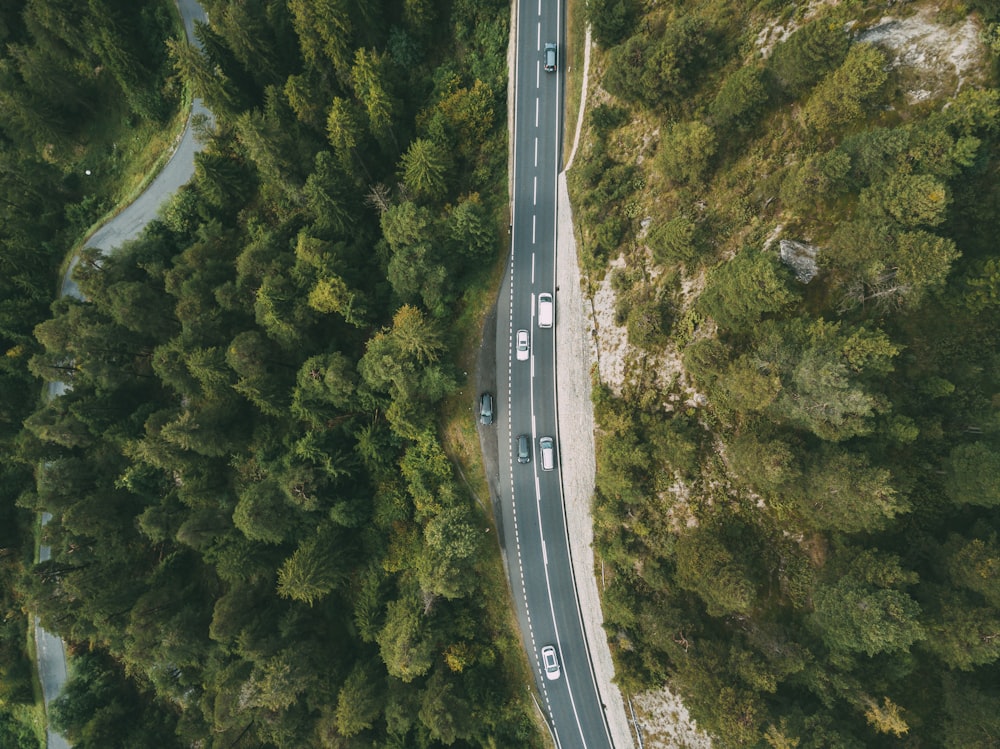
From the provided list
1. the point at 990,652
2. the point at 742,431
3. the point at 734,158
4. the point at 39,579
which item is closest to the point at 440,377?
the point at 742,431

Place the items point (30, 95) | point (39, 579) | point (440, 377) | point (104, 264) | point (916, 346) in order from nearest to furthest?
point (916, 346)
point (440, 377)
point (39, 579)
point (104, 264)
point (30, 95)

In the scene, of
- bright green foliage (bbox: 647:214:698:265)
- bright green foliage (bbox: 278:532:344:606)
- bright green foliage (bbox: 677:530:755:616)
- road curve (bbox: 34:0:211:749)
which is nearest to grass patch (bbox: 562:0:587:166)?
bright green foliage (bbox: 647:214:698:265)

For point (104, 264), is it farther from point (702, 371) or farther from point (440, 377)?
point (702, 371)

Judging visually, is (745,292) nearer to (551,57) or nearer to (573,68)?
(573,68)

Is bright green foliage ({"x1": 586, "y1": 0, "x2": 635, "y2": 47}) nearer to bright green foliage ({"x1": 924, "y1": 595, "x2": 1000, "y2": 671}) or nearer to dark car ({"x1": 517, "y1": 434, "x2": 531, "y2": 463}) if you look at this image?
dark car ({"x1": 517, "y1": 434, "x2": 531, "y2": 463})

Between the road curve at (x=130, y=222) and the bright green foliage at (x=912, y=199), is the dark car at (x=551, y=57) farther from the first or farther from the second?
the road curve at (x=130, y=222)

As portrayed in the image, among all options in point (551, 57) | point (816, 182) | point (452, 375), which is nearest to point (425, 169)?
point (551, 57)
